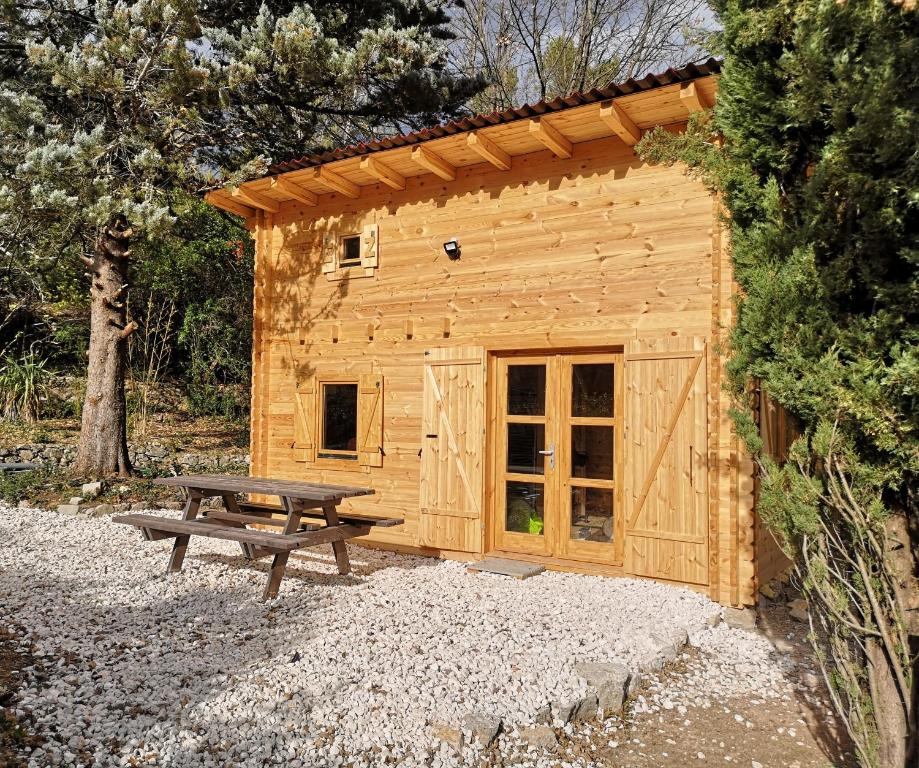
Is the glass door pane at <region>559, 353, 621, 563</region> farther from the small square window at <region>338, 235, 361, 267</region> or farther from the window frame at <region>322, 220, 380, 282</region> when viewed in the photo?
the small square window at <region>338, 235, 361, 267</region>

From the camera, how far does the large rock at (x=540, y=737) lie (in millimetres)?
3137

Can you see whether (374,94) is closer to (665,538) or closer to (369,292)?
(369,292)

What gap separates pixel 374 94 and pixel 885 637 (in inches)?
425

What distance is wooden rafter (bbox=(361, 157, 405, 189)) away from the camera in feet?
22.6

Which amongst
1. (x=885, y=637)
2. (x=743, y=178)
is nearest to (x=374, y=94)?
(x=743, y=178)

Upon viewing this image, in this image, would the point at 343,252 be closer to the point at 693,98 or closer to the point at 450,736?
the point at 693,98

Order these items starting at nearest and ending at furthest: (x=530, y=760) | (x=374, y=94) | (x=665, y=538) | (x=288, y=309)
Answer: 1. (x=530, y=760)
2. (x=665, y=538)
3. (x=288, y=309)
4. (x=374, y=94)

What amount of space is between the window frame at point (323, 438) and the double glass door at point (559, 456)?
5.50ft

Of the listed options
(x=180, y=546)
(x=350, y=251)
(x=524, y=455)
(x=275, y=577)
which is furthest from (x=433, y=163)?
(x=180, y=546)

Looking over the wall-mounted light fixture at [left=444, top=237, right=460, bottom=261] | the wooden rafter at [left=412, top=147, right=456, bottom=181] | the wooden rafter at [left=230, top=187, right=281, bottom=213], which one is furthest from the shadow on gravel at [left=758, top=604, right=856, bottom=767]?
the wooden rafter at [left=230, top=187, right=281, bottom=213]

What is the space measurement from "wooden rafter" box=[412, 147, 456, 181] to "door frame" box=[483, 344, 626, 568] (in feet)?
6.05

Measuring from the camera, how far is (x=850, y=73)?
2711 millimetres

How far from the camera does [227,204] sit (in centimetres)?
833

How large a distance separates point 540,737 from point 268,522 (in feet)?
12.0
